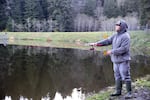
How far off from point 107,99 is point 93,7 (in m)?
75.1

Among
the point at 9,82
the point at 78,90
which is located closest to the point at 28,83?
the point at 9,82

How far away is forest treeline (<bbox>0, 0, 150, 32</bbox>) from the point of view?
252 feet

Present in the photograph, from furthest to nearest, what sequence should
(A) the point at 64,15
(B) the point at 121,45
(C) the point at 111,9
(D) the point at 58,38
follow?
(C) the point at 111,9 < (A) the point at 64,15 < (D) the point at 58,38 < (B) the point at 121,45

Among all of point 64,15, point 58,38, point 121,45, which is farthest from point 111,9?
point 121,45

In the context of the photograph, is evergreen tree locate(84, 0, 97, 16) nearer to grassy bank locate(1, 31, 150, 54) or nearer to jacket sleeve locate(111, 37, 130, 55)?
grassy bank locate(1, 31, 150, 54)

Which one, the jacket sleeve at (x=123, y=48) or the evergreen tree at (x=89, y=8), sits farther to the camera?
the evergreen tree at (x=89, y=8)

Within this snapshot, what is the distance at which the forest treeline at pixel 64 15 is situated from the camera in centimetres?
7694

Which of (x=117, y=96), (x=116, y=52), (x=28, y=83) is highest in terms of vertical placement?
(x=116, y=52)

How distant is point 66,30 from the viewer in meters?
78.6

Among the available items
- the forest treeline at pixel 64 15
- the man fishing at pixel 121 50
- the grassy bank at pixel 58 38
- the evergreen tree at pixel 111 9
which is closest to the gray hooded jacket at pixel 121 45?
the man fishing at pixel 121 50

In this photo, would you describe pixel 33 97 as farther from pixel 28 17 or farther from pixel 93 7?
pixel 93 7

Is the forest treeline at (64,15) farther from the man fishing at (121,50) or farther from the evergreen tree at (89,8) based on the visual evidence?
the man fishing at (121,50)

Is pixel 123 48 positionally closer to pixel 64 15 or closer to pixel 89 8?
pixel 64 15

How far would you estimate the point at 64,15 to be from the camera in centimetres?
7700
